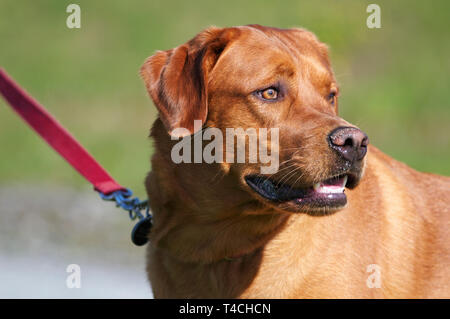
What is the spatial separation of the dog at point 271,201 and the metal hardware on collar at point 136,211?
149 mm

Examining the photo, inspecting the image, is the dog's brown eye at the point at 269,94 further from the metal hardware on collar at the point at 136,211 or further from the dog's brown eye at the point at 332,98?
the metal hardware on collar at the point at 136,211

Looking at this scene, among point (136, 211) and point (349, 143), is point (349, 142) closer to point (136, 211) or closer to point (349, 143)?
point (349, 143)

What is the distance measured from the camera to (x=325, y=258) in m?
3.69

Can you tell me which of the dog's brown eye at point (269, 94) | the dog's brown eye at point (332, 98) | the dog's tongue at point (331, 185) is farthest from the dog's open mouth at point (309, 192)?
the dog's brown eye at point (332, 98)

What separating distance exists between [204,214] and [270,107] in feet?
2.39

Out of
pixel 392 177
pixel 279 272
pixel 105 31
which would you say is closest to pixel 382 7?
pixel 105 31

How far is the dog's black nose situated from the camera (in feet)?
11.0

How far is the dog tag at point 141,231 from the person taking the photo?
4195 millimetres

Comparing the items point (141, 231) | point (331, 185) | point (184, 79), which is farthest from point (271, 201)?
point (141, 231)

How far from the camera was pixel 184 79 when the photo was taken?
3.78 m

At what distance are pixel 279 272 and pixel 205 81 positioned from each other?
1.12 m

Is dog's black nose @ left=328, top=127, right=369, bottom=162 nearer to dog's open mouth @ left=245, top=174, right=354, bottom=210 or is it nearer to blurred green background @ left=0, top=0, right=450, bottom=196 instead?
dog's open mouth @ left=245, top=174, right=354, bottom=210

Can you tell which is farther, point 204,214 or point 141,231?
point 141,231

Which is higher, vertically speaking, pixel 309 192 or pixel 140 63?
pixel 309 192
